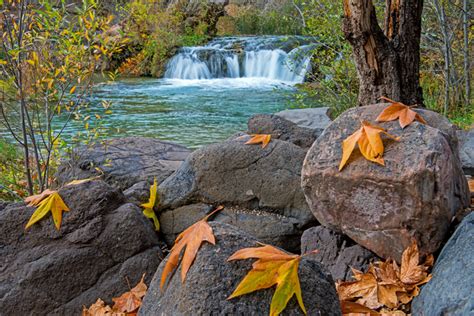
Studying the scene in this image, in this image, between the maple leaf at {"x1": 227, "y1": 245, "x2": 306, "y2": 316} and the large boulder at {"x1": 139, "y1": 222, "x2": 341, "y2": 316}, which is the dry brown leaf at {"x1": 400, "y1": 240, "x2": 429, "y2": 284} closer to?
the large boulder at {"x1": 139, "y1": 222, "x2": 341, "y2": 316}

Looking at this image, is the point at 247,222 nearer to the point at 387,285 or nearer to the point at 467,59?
the point at 387,285

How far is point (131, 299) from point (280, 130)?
2108mm

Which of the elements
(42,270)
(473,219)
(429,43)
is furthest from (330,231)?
(429,43)

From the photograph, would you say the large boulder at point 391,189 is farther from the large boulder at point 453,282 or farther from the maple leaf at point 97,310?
the maple leaf at point 97,310

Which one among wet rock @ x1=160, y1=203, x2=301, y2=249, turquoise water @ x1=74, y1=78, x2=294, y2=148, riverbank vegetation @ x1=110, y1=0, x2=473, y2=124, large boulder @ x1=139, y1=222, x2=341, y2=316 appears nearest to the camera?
large boulder @ x1=139, y1=222, x2=341, y2=316

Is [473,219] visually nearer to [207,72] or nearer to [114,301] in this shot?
[114,301]

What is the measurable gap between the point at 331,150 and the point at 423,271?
699 mm

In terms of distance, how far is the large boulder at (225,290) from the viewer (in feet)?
5.35

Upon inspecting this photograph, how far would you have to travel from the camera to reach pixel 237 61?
54.0 feet

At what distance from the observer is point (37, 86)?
146 inches

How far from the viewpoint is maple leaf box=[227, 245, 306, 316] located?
1.63m

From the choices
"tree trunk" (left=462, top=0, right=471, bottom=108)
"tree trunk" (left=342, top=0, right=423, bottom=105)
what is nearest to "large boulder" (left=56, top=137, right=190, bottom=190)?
"tree trunk" (left=342, top=0, right=423, bottom=105)

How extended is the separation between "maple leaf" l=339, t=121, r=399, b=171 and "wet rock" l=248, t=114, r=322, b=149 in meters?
1.77

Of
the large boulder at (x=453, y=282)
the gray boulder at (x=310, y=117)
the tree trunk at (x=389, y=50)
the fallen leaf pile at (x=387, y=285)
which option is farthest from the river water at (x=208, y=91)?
the large boulder at (x=453, y=282)
